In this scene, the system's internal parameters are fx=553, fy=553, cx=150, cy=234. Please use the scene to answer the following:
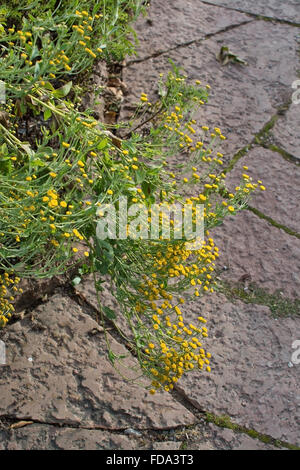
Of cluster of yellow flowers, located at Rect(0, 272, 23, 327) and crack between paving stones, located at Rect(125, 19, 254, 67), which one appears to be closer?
cluster of yellow flowers, located at Rect(0, 272, 23, 327)

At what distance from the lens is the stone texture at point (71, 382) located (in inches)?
80.8

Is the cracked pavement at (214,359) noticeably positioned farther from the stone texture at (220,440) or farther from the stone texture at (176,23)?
the stone texture at (176,23)

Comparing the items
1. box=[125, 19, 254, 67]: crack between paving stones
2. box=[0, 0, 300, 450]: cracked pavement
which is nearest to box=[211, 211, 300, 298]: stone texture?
box=[0, 0, 300, 450]: cracked pavement

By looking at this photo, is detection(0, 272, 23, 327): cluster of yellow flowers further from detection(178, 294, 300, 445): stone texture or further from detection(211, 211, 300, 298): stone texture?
detection(211, 211, 300, 298): stone texture

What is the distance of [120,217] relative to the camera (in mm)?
1838

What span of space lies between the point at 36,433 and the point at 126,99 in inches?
79.7

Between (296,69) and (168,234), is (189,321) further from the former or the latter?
(296,69)

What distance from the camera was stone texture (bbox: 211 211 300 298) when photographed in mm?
2666

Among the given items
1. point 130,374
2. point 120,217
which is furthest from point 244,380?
point 120,217

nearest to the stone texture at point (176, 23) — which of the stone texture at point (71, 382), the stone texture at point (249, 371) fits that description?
the stone texture at point (249, 371)

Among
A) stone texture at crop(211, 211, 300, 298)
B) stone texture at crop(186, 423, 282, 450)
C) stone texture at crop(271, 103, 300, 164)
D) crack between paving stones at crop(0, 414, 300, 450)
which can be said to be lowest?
stone texture at crop(186, 423, 282, 450)

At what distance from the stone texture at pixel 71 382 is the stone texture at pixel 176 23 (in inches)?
80.5

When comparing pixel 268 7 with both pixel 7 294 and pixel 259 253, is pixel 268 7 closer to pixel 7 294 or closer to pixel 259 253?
pixel 259 253

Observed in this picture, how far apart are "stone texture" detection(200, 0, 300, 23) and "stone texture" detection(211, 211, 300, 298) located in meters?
2.06
